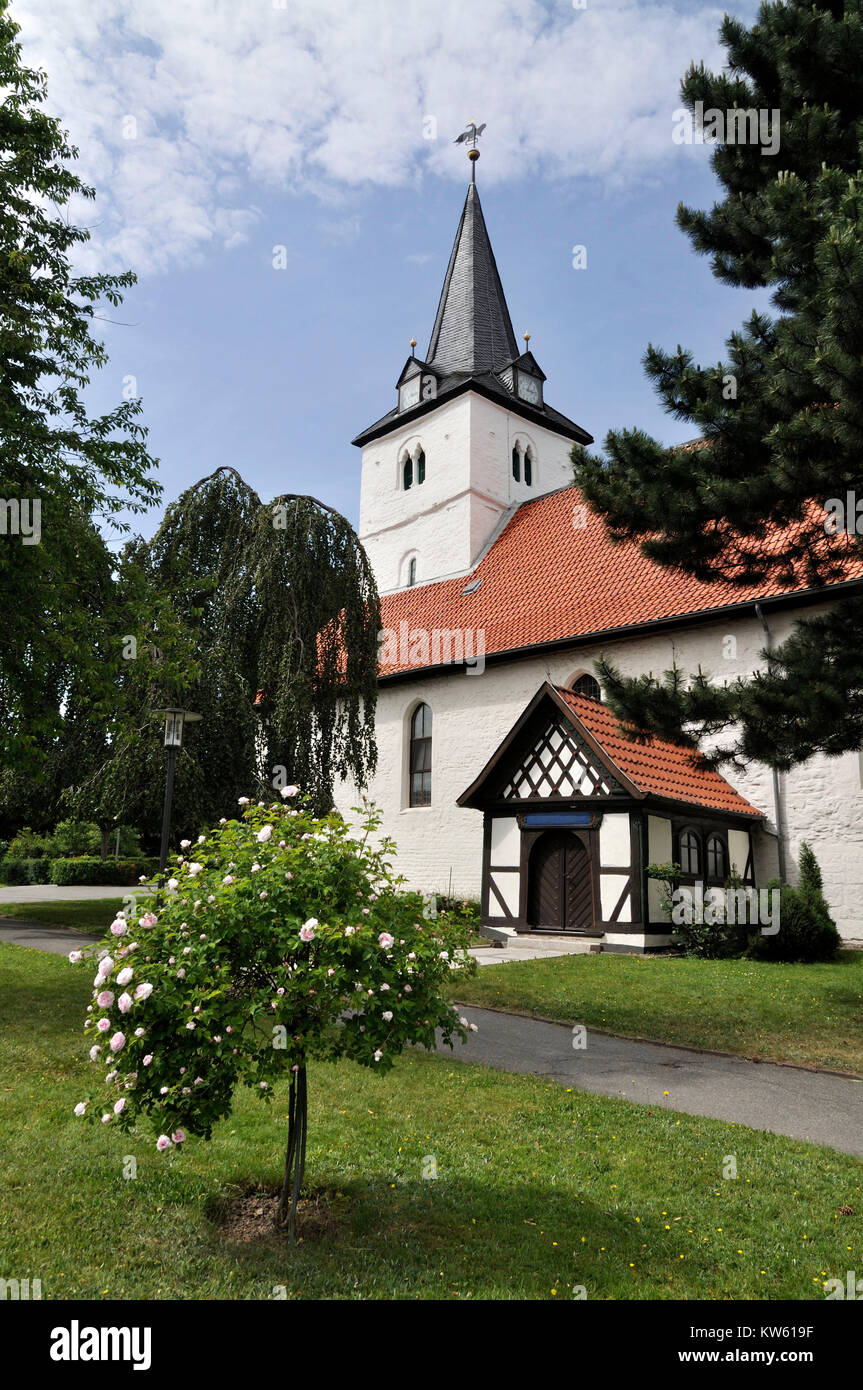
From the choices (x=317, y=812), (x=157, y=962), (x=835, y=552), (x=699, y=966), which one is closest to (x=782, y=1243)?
(x=157, y=962)

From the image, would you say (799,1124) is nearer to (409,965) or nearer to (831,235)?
(409,965)

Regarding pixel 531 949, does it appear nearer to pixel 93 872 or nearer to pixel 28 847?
pixel 93 872

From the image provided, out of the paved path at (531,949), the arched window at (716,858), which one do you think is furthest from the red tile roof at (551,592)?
the paved path at (531,949)

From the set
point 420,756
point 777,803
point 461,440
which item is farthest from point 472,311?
point 777,803

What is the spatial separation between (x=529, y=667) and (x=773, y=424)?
1134 centimetres

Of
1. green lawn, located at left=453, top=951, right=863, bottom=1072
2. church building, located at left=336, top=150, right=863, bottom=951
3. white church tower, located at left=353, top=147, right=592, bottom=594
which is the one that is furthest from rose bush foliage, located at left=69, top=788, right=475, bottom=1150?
white church tower, located at left=353, top=147, right=592, bottom=594

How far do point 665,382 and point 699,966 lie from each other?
7.54 metres

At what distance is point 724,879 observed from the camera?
1493 centimetres

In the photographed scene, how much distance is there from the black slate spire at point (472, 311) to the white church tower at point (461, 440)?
44 mm

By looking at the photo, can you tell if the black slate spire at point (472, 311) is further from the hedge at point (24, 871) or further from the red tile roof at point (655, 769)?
the hedge at point (24, 871)

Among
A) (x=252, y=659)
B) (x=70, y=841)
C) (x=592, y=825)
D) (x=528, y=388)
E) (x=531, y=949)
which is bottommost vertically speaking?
(x=531, y=949)

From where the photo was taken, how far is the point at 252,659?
14328mm

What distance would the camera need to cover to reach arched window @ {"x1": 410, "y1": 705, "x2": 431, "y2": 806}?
21.2 m

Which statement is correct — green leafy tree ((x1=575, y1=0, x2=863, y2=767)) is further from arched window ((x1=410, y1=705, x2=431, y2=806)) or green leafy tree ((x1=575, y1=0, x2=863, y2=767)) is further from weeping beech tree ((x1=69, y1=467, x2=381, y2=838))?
arched window ((x1=410, y1=705, x2=431, y2=806))
